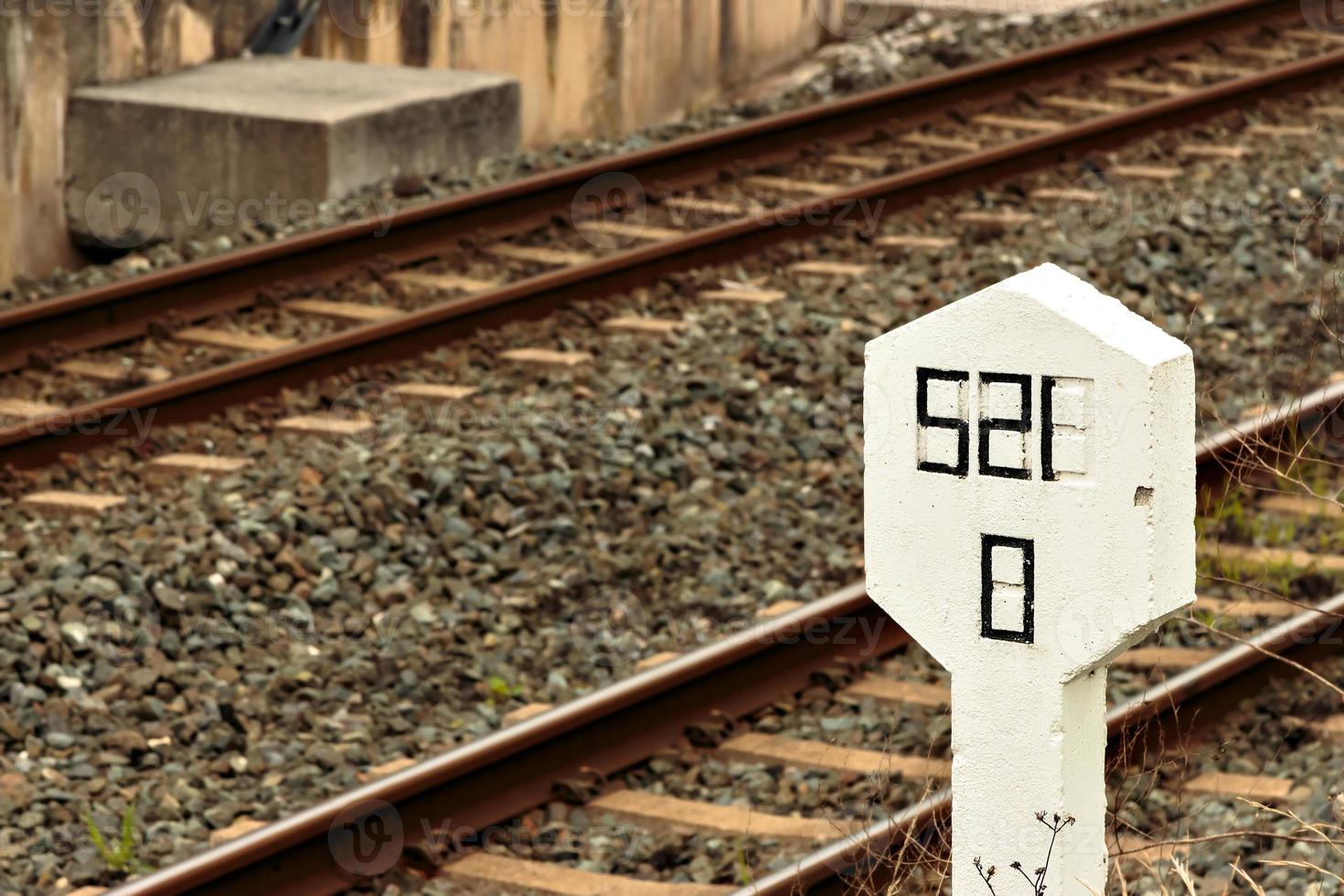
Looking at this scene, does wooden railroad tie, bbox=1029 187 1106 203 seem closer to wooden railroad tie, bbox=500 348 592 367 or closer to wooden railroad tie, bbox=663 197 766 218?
wooden railroad tie, bbox=663 197 766 218

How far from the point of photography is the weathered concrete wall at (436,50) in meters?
10.5

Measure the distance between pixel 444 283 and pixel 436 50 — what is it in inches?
136

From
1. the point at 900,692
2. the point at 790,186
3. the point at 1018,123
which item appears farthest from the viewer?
the point at 1018,123

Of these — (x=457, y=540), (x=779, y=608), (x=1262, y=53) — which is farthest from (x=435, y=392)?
(x=1262, y=53)

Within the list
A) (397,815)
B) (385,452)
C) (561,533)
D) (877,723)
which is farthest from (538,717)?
(385,452)

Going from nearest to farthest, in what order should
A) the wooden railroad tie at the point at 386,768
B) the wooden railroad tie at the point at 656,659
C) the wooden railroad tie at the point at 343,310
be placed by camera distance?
the wooden railroad tie at the point at 386,768
the wooden railroad tie at the point at 656,659
the wooden railroad tie at the point at 343,310

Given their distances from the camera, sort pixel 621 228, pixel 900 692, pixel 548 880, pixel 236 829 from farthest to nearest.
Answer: pixel 621 228
pixel 900 692
pixel 236 829
pixel 548 880

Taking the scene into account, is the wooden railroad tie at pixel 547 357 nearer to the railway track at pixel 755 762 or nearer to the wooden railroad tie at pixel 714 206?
the wooden railroad tie at pixel 714 206

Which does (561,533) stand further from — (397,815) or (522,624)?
(397,815)

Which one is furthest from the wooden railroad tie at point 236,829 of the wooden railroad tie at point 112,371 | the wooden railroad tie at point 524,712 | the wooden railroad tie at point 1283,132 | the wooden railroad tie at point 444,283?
the wooden railroad tie at point 1283,132

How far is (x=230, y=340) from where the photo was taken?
348 inches

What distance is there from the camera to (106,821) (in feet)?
17.5

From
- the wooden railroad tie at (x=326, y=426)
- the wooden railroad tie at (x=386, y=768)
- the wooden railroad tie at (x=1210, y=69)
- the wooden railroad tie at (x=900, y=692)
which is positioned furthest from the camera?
the wooden railroad tie at (x=1210, y=69)

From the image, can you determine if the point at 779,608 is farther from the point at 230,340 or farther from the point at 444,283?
the point at 444,283
